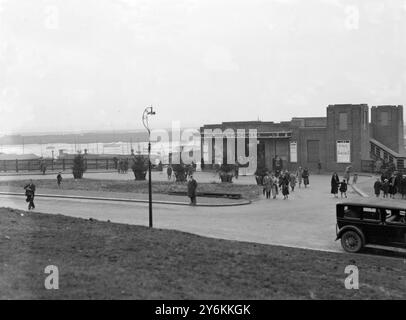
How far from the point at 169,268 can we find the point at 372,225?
6.51 m

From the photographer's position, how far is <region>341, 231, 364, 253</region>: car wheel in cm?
1372

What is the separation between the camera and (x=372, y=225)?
13.7m

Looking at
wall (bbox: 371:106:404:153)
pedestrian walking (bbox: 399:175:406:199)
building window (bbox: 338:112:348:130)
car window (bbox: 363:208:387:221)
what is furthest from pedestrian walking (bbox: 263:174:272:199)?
A: wall (bbox: 371:106:404:153)

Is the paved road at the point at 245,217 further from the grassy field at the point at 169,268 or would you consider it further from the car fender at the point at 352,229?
the grassy field at the point at 169,268

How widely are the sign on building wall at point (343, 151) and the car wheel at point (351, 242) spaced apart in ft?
114

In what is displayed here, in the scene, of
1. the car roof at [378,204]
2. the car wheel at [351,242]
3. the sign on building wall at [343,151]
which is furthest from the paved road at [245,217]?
the sign on building wall at [343,151]

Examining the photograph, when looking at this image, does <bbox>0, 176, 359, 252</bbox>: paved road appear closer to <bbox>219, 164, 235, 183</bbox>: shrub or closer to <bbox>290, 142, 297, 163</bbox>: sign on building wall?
<bbox>219, 164, 235, 183</bbox>: shrub

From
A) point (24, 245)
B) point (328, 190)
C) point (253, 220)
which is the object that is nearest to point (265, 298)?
point (24, 245)

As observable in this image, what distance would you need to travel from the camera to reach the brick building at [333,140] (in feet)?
155

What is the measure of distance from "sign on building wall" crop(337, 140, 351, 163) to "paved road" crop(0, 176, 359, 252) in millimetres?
20173
